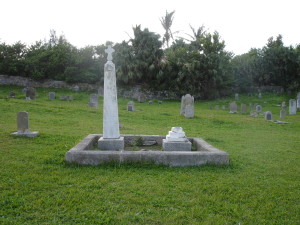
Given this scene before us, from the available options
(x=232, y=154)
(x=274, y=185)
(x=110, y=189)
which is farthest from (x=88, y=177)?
(x=232, y=154)

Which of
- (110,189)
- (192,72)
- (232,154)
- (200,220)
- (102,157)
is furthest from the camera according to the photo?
(192,72)

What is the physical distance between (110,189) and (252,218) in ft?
7.54

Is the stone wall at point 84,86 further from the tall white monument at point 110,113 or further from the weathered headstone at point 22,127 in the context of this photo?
the tall white monument at point 110,113

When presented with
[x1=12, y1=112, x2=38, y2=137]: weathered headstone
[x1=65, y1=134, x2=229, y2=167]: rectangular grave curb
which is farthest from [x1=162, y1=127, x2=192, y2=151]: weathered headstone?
[x1=12, y1=112, x2=38, y2=137]: weathered headstone

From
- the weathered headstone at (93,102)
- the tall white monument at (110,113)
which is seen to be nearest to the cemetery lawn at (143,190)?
the tall white monument at (110,113)

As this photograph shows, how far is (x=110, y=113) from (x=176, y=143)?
1.95 metres

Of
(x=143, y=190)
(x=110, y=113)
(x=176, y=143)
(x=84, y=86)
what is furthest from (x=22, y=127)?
(x=84, y=86)

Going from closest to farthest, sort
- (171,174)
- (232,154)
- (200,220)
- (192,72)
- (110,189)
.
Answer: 1. (200,220)
2. (110,189)
3. (171,174)
4. (232,154)
5. (192,72)

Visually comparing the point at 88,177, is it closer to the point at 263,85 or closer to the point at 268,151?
the point at 268,151

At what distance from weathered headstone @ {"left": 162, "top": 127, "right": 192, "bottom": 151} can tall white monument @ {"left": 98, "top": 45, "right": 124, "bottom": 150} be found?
4.08 ft

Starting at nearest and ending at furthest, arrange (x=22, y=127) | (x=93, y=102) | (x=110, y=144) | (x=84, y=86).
A: 1. (x=110, y=144)
2. (x=22, y=127)
3. (x=93, y=102)
4. (x=84, y=86)

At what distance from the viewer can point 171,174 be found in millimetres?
5156

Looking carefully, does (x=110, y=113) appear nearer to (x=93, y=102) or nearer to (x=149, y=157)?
(x=149, y=157)

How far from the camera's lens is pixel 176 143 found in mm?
6691
